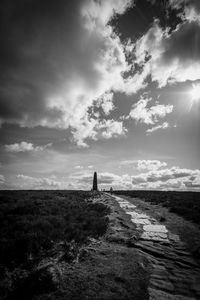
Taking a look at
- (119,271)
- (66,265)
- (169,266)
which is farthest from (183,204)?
(66,265)

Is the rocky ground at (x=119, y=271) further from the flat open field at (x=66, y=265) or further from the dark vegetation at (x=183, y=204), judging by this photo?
the dark vegetation at (x=183, y=204)

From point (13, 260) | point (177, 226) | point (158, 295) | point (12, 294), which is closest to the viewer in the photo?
point (12, 294)

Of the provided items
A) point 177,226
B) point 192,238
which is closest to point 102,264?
point 192,238

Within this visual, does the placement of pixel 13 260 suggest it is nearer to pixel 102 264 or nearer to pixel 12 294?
pixel 12 294

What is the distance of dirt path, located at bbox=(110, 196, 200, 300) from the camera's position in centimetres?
385

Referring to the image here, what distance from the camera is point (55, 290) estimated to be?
11.8 ft

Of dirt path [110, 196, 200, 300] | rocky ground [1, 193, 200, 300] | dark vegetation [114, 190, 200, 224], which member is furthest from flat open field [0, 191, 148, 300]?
dark vegetation [114, 190, 200, 224]

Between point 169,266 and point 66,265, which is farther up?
point 66,265

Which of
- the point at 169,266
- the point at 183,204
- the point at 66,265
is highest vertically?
the point at 183,204

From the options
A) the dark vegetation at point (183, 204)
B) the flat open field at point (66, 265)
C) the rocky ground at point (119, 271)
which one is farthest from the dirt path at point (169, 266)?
the dark vegetation at point (183, 204)

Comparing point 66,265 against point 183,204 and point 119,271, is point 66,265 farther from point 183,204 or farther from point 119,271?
point 183,204

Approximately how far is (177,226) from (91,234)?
5643 millimetres

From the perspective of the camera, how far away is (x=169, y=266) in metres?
5.11

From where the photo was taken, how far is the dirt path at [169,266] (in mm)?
3854
